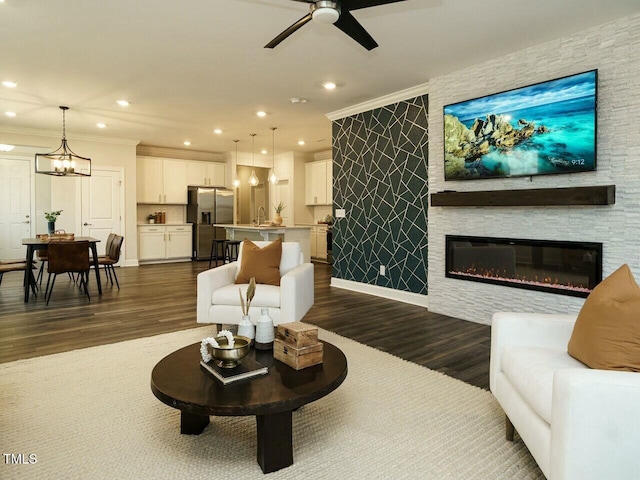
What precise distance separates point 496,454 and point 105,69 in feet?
15.6

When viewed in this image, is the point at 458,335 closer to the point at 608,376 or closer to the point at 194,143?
the point at 608,376

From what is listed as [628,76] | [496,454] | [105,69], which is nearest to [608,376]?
[496,454]

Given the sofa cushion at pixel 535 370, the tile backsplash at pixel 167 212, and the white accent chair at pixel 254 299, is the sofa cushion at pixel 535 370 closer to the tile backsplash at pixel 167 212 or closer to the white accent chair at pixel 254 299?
the white accent chair at pixel 254 299

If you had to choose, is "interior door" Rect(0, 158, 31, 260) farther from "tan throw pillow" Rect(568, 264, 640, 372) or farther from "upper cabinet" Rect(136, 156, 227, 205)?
"tan throw pillow" Rect(568, 264, 640, 372)

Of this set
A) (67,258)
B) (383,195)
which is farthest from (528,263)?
(67,258)

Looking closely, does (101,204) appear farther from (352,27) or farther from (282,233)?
(352,27)

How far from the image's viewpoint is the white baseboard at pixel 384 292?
4816 millimetres

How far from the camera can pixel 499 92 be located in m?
3.85

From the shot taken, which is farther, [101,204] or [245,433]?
[101,204]

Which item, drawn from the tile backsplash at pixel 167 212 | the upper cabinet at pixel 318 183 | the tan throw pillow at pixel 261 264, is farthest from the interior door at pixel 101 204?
the tan throw pillow at pixel 261 264

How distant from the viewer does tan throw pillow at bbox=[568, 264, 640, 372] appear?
1.47m

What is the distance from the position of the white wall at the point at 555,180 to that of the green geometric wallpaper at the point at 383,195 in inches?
8.6

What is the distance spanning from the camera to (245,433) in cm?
198

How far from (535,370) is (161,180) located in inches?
346
